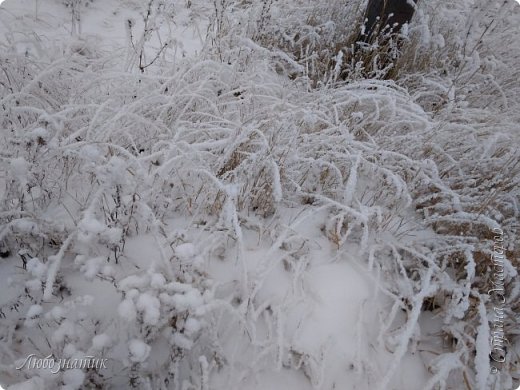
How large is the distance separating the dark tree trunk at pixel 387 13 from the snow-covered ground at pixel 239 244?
2.98 ft

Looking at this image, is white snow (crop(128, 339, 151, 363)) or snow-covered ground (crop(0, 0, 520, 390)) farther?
snow-covered ground (crop(0, 0, 520, 390))

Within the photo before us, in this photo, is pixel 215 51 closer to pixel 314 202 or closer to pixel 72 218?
pixel 314 202

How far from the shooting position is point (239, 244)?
4.30 feet

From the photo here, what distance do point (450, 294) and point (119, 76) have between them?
5.70 feet

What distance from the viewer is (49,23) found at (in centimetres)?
266

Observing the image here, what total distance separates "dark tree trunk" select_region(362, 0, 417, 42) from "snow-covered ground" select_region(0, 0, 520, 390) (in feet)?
2.98

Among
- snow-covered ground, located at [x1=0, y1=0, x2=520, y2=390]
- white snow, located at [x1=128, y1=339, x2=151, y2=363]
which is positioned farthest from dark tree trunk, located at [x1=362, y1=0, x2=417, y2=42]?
white snow, located at [x1=128, y1=339, x2=151, y2=363]

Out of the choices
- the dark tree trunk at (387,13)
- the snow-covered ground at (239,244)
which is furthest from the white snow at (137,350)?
the dark tree trunk at (387,13)

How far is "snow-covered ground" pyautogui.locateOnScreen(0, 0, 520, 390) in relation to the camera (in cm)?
117

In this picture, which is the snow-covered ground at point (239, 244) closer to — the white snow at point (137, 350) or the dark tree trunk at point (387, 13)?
the white snow at point (137, 350)

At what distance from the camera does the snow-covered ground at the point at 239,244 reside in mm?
1168

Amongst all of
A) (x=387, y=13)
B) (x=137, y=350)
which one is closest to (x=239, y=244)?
(x=137, y=350)

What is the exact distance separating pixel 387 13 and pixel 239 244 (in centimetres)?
226

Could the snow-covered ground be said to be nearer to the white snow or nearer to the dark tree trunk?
the white snow
